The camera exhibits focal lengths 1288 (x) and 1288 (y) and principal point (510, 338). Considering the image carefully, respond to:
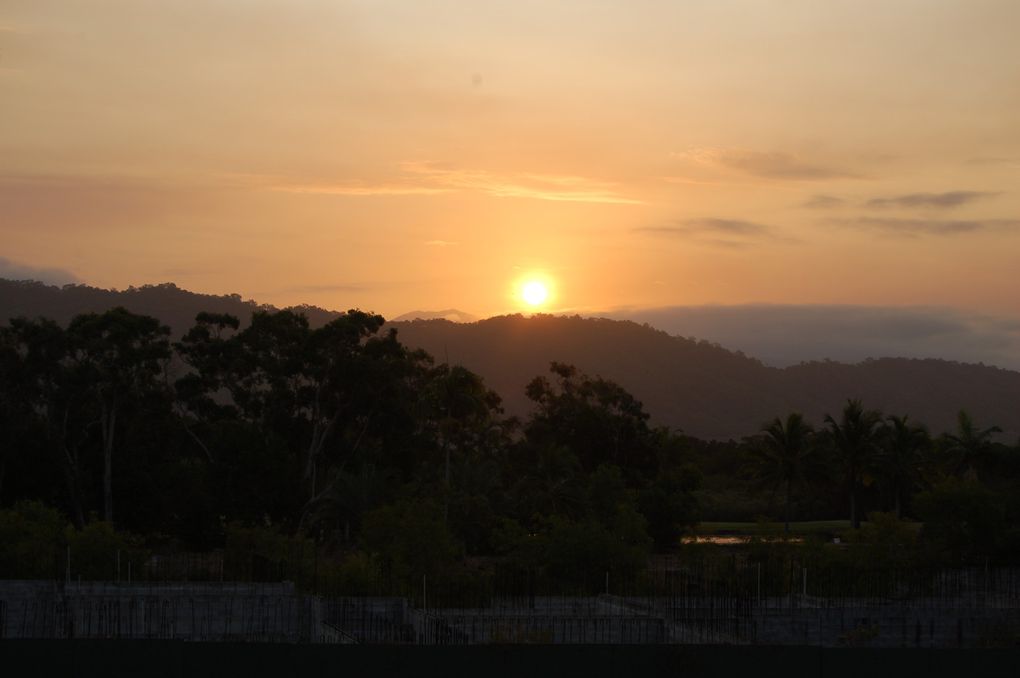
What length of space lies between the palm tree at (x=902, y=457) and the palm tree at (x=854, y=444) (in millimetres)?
960

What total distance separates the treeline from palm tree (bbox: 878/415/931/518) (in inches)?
5.3

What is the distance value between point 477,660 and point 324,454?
177 ft

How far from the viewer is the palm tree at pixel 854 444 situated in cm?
7625

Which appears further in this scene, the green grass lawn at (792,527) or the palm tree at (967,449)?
the green grass lawn at (792,527)

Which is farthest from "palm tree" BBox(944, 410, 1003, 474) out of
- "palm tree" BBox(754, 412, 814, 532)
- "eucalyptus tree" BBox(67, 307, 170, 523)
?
"eucalyptus tree" BBox(67, 307, 170, 523)

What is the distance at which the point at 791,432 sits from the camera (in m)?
77.7

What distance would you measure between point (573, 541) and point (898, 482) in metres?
37.1

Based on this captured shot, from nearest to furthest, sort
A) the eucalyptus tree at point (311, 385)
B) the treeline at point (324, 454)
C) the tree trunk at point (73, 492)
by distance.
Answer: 1. the treeline at point (324, 454)
2. the tree trunk at point (73, 492)
3. the eucalyptus tree at point (311, 385)

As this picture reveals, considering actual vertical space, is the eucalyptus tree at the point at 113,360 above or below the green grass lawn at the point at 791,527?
above

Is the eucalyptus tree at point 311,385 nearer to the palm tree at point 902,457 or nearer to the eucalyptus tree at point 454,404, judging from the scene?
Answer: the eucalyptus tree at point 454,404

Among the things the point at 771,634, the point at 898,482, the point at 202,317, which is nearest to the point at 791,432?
the point at 898,482

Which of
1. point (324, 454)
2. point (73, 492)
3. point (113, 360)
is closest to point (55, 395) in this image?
point (113, 360)

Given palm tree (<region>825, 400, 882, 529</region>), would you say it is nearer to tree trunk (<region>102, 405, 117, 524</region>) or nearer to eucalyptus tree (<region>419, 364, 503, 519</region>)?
eucalyptus tree (<region>419, 364, 503, 519</region>)

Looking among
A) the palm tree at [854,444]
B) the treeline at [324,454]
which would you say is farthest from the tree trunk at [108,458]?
the palm tree at [854,444]
